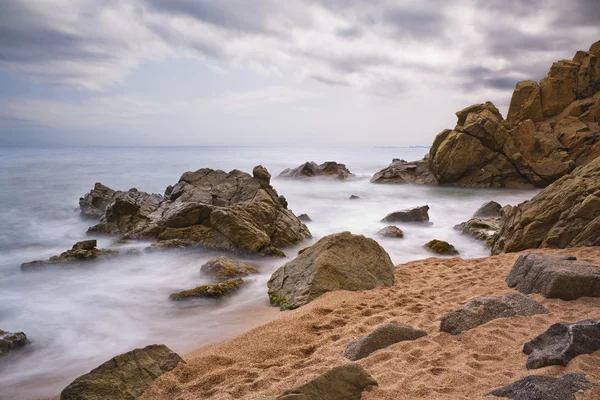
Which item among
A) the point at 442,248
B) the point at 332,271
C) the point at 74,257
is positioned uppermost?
the point at 332,271

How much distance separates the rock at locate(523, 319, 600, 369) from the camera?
12.1ft

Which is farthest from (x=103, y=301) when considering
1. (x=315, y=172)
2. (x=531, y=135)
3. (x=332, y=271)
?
(x=531, y=135)

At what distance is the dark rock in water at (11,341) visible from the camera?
6288 millimetres

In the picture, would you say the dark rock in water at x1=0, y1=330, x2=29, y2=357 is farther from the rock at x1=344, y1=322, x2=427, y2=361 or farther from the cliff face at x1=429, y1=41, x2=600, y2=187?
the cliff face at x1=429, y1=41, x2=600, y2=187

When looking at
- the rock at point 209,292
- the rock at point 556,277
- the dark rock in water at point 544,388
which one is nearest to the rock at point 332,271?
the rock at point 209,292

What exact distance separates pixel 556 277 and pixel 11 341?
8.66 meters

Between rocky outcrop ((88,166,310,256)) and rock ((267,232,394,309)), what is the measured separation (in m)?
3.74

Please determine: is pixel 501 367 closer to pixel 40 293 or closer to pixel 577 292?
pixel 577 292

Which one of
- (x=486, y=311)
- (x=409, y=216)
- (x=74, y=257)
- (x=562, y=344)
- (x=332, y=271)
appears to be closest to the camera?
(x=562, y=344)

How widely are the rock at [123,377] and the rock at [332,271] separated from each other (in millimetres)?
3042

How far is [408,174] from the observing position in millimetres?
39375

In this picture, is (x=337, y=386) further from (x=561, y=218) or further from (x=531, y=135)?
(x=531, y=135)

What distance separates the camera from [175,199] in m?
16.2

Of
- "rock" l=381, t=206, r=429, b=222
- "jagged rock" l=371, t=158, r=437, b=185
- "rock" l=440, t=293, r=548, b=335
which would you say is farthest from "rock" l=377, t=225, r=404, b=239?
"jagged rock" l=371, t=158, r=437, b=185
